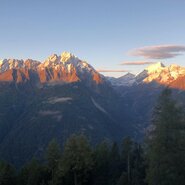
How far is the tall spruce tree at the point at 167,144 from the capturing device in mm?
51812

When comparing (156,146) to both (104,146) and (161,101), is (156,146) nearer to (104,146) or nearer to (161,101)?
(161,101)

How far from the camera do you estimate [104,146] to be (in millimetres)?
119438

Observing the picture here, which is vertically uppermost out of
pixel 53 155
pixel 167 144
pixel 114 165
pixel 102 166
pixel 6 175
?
pixel 167 144

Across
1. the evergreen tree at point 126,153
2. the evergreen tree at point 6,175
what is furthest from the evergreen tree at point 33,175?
the evergreen tree at point 126,153

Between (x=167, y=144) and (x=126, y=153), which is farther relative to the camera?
(x=126, y=153)

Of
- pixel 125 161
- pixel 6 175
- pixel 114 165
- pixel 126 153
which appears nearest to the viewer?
pixel 6 175

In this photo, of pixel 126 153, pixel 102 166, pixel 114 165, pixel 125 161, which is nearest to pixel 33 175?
pixel 102 166

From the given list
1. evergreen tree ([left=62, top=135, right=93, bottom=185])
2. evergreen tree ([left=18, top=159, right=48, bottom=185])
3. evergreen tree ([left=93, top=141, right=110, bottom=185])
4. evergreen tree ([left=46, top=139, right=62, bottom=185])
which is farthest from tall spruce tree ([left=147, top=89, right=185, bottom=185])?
evergreen tree ([left=18, top=159, right=48, bottom=185])

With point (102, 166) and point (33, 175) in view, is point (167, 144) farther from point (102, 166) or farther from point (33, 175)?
point (102, 166)

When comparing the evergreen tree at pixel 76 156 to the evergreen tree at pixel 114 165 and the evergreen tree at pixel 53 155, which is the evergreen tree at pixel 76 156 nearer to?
the evergreen tree at pixel 53 155

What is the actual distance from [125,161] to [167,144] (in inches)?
2520

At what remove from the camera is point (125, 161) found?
115m

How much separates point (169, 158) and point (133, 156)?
62.8 metres

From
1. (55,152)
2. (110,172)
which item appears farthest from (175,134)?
(110,172)
